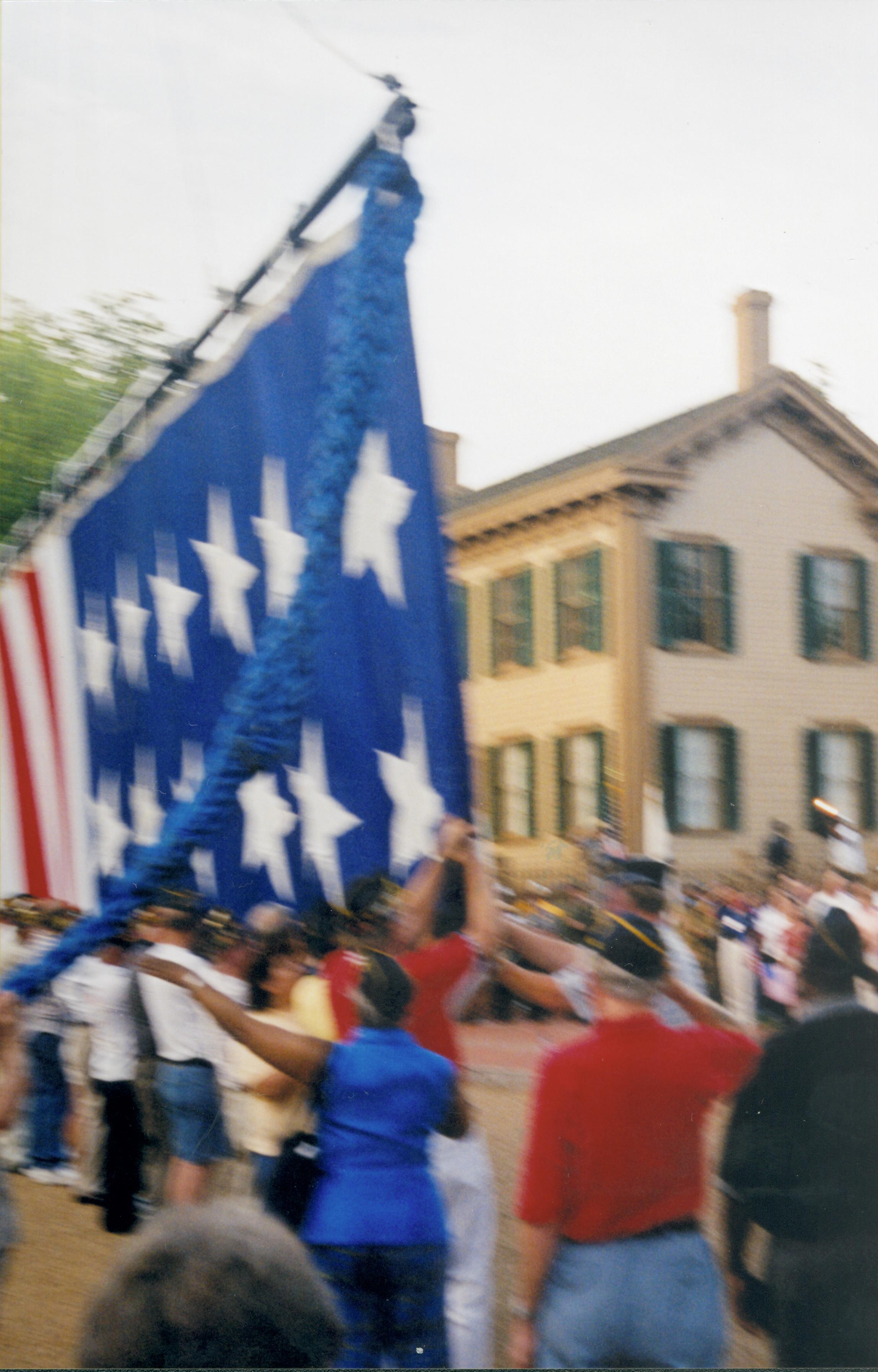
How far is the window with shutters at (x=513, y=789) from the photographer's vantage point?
421 cm

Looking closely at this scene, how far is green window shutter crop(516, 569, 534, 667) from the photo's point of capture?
4203mm

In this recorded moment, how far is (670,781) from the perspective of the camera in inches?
165

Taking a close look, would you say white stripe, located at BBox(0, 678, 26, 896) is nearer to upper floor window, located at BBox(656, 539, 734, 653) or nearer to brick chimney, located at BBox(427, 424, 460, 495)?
brick chimney, located at BBox(427, 424, 460, 495)

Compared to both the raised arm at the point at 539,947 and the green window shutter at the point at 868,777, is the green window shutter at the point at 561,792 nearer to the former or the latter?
the raised arm at the point at 539,947

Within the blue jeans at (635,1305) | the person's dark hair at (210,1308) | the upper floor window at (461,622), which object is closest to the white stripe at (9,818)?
the upper floor window at (461,622)

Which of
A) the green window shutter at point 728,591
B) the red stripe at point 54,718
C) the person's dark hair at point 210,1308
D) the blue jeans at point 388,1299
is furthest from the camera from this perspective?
the red stripe at point 54,718

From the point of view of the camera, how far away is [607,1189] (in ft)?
10.1

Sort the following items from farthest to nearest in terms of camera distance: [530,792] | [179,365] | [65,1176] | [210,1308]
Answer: [65,1176], [179,365], [530,792], [210,1308]

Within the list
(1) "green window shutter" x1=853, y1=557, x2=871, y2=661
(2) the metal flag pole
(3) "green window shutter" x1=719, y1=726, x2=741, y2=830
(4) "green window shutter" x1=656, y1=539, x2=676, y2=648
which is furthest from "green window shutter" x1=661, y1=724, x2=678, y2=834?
(2) the metal flag pole

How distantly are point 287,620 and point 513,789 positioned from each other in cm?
117

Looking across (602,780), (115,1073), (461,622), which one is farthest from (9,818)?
(602,780)

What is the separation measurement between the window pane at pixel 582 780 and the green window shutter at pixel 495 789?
20 centimetres

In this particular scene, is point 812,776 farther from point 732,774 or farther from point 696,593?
point 696,593

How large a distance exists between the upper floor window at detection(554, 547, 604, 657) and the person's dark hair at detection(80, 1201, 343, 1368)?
118 inches
